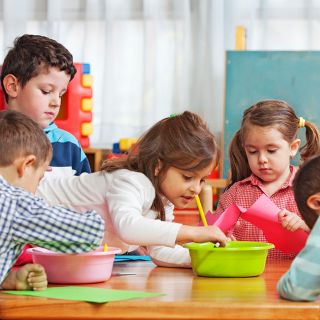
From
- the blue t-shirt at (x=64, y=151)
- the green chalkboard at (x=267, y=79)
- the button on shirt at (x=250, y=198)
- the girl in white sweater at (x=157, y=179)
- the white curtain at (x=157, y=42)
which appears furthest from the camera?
the white curtain at (x=157, y=42)

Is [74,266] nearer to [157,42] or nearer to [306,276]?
[306,276]

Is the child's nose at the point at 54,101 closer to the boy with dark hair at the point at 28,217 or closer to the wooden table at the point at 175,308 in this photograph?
the boy with dark hair at the point at 28,217

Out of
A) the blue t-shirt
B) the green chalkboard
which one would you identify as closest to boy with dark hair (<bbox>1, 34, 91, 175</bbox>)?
the blue t-shirt

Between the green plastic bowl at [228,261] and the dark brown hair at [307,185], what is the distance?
7.3 inches

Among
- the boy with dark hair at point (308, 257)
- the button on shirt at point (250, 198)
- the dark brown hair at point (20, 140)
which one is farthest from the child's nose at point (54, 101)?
the boy with dark hair at point (308, 257)

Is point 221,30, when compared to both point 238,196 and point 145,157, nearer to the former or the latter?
point 238,196

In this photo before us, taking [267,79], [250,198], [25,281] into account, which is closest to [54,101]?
[250,198]

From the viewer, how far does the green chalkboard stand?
407cm

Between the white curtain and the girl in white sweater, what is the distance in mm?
2673

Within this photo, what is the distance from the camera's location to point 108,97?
14.9 feet

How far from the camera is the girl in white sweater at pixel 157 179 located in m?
1.69

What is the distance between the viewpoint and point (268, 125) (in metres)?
2.21

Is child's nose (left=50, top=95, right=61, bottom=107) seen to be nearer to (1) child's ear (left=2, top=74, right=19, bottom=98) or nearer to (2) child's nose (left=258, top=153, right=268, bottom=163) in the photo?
(1) child's ear (left=2, top=74, right=19, bottom=98)

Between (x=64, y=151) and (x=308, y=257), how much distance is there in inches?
49.5
